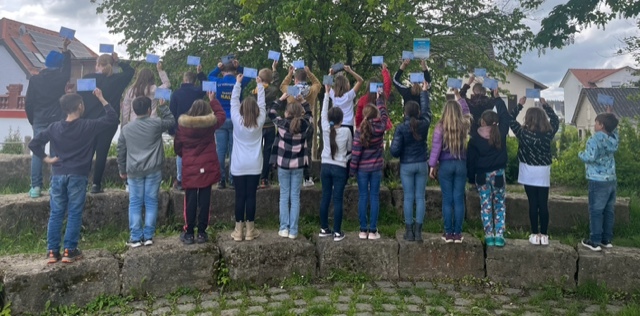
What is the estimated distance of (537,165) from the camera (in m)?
5.68

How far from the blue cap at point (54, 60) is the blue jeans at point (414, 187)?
477cm

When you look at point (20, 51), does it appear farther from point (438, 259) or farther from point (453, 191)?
point (438, 259)

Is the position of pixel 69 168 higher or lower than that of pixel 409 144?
lower

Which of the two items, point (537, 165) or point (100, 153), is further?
point (100, 153)

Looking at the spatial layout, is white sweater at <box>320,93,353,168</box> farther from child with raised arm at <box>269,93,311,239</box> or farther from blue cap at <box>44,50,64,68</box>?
blue cap at <box>44,50,64,68</box>

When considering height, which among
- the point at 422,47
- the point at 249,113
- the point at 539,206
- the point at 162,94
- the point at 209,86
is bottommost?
the point at 539,206

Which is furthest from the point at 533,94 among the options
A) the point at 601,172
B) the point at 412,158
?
the point at 412,158

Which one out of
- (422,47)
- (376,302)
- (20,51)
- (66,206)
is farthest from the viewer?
(20,51)

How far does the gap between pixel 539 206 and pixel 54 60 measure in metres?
6.59

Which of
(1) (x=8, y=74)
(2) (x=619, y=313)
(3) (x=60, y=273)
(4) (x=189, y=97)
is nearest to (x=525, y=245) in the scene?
(2) (x=619, y=313)

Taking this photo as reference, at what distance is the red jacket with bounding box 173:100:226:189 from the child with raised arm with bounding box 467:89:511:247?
10.5ft

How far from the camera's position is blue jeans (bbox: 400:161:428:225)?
5.63m

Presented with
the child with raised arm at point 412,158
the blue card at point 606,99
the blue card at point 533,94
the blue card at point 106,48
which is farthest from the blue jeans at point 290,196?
the blue card at point 606,99

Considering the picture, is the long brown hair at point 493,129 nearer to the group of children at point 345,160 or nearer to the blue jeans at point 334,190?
the group of children at point 345,160
